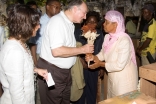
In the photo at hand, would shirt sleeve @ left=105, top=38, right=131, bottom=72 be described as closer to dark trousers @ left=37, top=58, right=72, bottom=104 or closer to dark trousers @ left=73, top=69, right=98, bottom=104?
dark trousers @ left=37, top=58, right=72, bottom=104

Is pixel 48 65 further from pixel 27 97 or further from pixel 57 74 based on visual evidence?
pixel 27 97

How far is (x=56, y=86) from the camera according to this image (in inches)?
98.6

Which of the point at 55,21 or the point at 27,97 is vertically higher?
the point at 55,21

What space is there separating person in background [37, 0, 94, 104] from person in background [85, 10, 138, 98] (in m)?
0.30

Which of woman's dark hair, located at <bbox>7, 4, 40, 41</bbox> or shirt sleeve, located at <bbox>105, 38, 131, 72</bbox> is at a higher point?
woman's dark hair, located at <bbox>7, 4, 40, 41</bbox>

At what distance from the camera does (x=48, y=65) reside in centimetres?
242

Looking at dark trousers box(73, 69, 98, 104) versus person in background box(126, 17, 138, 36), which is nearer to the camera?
dark trousers box(73, 69, 98, 104)

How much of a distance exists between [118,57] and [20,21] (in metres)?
1.35

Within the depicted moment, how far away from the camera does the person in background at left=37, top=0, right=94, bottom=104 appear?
7.28ft

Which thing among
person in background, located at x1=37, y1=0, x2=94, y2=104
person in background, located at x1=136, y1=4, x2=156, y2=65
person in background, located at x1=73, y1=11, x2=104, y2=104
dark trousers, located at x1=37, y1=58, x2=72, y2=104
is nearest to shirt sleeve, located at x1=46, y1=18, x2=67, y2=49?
person in background, located at x1=37, y1=0, x2=94, y2=104

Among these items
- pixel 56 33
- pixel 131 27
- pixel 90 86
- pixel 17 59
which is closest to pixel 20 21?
pixel 17 59

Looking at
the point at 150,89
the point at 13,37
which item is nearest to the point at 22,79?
the point at 13,37

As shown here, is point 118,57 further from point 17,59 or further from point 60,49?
point 17,59

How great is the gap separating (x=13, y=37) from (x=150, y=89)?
1.49 meters
